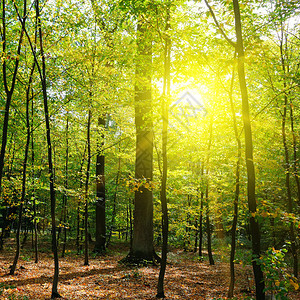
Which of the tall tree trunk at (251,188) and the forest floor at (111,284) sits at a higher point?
the tall tree trunk at (251,188)

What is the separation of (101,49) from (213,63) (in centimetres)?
494

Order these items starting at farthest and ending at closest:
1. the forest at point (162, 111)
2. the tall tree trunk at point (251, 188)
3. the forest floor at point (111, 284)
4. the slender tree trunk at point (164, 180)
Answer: the forest floor at point (111, 284) → the slender tree trunk at point (164, 180) → the forest at point (162, 111) → the tall tree trunk at point (251, 188)

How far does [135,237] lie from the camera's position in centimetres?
997

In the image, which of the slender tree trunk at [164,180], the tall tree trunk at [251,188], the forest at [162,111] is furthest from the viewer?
the slender tree trunk at [164,180]

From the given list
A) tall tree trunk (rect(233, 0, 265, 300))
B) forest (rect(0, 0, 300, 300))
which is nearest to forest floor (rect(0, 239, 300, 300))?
forest (rect(0, 0, 300, 300))

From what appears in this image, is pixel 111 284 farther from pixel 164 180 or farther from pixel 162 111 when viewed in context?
pixel 162 111

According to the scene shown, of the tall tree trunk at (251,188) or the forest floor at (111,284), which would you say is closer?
the tall tree trunk at (251,188)

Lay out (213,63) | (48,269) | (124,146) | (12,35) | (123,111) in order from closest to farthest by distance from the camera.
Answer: (213,63) → (12,35) → (48,269) → (123,111) → (124,146)

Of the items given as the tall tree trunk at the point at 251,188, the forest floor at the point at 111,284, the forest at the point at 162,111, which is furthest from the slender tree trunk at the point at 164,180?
the tall tree trunk at the point at 251,188

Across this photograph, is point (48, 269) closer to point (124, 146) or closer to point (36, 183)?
point (36, 183)

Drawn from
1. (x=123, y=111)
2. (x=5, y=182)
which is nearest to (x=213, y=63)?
(x=5, y=182)

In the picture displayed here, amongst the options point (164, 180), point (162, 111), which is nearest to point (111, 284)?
point (164, 180)

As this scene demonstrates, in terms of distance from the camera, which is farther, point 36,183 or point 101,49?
point 101,49

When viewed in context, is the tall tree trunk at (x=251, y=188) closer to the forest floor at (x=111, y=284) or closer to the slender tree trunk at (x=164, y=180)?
the slender tree trunk at (x=164, y=180)
